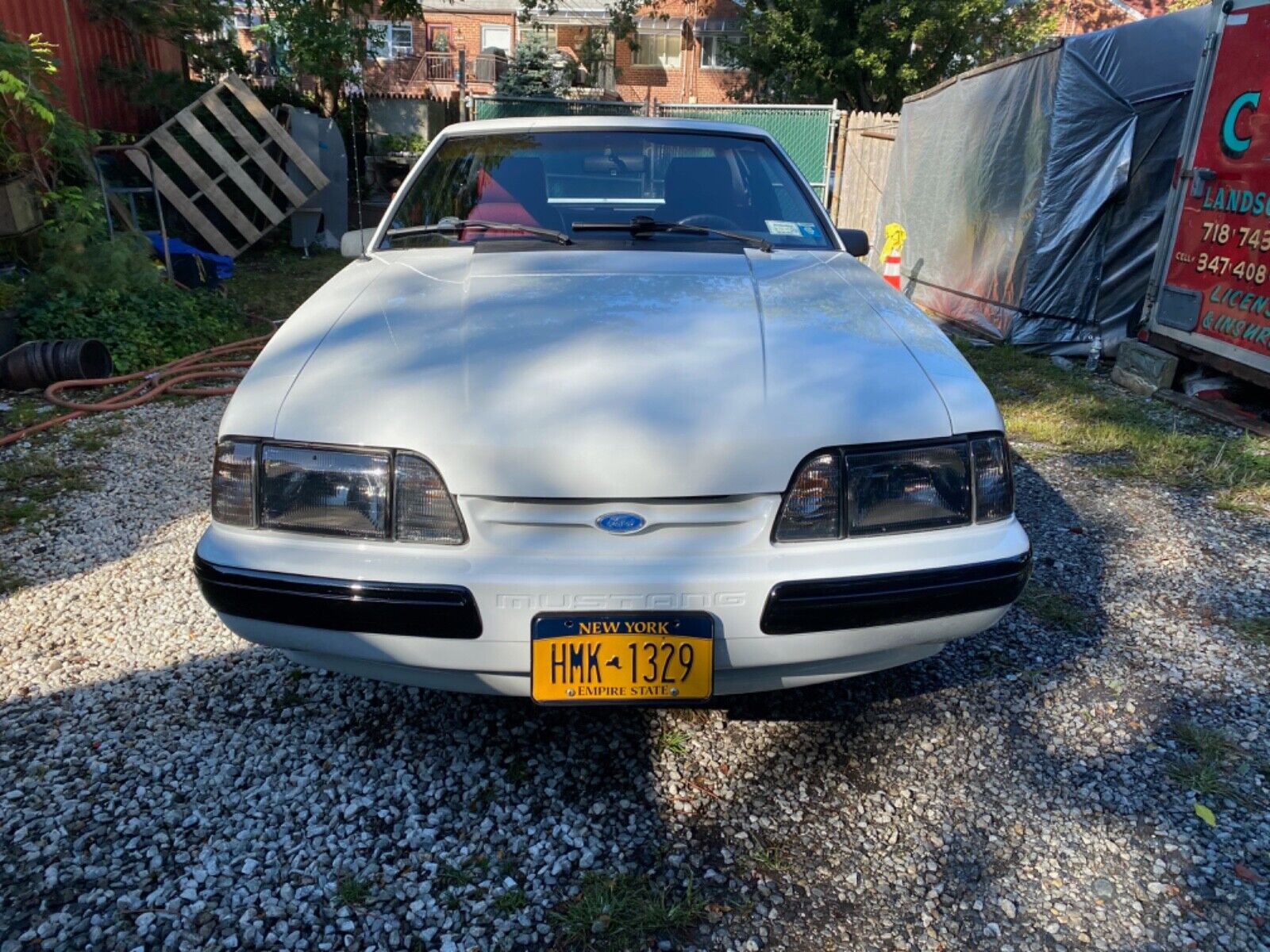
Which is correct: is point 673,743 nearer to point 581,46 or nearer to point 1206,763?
point 1206,763

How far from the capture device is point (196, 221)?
967cm

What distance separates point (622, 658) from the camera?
6.06 ft

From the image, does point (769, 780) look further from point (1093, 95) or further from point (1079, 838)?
point (1093, 95)

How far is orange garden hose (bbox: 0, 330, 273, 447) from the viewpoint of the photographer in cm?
511

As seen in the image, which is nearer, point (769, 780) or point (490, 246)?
point (769, 780)

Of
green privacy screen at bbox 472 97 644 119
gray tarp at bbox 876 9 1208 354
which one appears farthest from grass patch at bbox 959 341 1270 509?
green privacy screen at bbox 472 97 644 119

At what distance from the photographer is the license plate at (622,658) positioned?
1.82 m

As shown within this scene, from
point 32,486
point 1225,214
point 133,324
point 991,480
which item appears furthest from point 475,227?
point 1225,214

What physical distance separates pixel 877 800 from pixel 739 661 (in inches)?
24.1

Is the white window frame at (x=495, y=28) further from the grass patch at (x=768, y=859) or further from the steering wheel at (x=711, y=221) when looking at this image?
the grass patch at (x=768, y=859)

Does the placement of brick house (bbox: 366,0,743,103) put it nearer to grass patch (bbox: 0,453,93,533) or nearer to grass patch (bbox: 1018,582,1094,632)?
grass patch (bbox: 0,453,93,533)

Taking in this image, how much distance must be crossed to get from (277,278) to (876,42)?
16740 millimetres

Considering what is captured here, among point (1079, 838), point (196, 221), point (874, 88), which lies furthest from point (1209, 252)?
point (874, 88)

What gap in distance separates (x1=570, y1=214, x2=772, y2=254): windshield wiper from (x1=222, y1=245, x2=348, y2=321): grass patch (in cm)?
529
